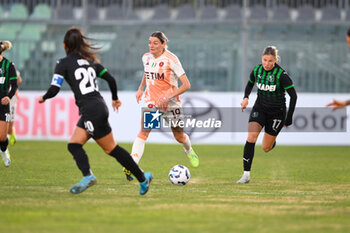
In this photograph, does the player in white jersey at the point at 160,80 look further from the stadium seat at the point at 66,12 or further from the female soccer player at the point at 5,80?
the stadium seat at the point at 66,12

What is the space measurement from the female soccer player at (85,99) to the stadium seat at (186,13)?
17.4 m

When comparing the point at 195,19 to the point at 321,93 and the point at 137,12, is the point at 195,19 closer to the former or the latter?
the point at 137,12

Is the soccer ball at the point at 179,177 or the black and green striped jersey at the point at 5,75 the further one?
the black and green striped jersey at the point at 5,75

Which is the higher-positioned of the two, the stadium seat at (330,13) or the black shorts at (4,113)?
the stadium seat at (330,13)

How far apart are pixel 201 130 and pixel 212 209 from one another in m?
13.7

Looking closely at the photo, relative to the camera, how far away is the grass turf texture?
5967 mm

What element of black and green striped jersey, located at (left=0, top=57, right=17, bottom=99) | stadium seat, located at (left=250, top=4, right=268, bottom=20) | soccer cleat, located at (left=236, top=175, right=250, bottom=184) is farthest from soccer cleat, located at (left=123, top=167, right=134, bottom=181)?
stadium seat, located at (left=250, top=4, right=268, bottom=20)

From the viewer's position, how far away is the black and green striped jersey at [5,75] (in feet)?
35.2

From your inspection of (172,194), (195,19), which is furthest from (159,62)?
(195,19)

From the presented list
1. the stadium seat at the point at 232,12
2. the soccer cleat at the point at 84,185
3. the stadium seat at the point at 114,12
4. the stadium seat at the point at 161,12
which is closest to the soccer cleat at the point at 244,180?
the soccer cleat at the point at 84,185

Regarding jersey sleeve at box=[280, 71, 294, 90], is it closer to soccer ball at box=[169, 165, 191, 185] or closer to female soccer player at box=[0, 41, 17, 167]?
soccer ball at box=[169, 165, 191, 185]

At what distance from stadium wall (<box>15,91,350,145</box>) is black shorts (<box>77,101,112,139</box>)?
12474 millimetres

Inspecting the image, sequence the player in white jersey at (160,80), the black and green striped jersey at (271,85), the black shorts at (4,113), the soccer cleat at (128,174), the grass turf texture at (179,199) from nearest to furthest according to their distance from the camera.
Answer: the grass turf texture at (179,199) → the soccer cleat at (128,174) → the player in white jersey at (160,80) → the black and green striped jersey at (271,85) → the black shorts at (4,113)

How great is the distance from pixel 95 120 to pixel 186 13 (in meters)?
18.0
